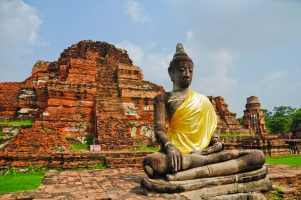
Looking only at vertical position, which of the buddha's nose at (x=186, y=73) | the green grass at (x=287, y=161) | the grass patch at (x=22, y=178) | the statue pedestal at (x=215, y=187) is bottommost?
the green grass at (x=287, y=161)

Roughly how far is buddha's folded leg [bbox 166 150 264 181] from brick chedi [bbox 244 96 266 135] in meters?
22.6

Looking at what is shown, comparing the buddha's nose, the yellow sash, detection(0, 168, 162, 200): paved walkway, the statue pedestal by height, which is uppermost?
the buddha's nose

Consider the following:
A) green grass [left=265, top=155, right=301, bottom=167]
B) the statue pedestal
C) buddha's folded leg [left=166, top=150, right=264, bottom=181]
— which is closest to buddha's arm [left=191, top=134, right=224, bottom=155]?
buddha's folded leg [left=166, top=150, right=264, bottom=181]

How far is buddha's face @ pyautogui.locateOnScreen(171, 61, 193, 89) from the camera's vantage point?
5207 millimetres

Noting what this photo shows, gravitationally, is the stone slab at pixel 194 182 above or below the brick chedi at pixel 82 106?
below

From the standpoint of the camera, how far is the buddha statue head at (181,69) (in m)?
5.21

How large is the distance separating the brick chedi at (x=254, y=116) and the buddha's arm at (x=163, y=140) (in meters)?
22.8

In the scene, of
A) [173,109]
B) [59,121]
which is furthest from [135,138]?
[173,109]

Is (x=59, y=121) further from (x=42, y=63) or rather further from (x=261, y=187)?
(x=42, y=63)

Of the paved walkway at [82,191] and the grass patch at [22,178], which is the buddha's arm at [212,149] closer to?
the paved walkway at [82,191]

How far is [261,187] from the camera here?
14.7ft

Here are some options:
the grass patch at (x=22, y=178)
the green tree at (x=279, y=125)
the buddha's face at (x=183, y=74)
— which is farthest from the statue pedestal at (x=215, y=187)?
the green tree at (x=279, y=125)

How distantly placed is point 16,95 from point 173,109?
13793 mm

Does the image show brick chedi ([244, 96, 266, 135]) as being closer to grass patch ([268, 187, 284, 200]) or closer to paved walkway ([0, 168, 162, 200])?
grass patch ([268, 187, 284, 200])
